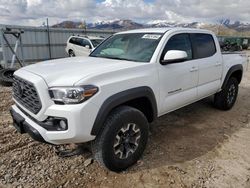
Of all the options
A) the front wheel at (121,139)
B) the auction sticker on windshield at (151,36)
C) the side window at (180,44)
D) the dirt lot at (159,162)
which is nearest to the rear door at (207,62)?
the side window at (180,44)

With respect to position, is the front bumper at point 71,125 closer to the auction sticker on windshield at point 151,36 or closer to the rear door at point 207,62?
the auction sticker on windshield at point 151,36

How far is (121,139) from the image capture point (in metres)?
3.06

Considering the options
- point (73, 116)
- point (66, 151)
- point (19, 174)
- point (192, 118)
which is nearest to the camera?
point (73, 116)

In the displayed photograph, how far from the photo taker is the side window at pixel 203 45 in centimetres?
442

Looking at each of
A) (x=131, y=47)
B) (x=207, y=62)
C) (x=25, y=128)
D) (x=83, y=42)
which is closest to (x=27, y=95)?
(x=25, y=128)

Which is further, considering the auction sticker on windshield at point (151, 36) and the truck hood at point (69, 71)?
the auction sticker on windshield at point (151, 36)

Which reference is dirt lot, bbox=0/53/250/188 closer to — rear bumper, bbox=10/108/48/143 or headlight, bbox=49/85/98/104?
rear bumper, bbox=10/108/48/143

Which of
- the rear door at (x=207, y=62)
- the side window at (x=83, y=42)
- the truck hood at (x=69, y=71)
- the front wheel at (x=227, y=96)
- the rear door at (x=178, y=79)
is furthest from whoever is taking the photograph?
the side window at (x=83, y=42)

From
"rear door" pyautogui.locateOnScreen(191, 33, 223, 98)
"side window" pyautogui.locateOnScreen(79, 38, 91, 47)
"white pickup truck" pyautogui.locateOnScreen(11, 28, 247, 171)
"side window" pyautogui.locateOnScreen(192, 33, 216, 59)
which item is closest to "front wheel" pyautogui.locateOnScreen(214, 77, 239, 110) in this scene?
"rear door" pyautogui.locateOnScreen(191, 33, 223, 98)

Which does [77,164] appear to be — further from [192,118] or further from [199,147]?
[192,118]

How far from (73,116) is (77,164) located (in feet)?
3.66

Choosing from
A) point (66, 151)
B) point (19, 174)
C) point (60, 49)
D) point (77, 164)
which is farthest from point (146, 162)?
point (60, 49)

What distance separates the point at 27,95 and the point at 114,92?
3.55 ft

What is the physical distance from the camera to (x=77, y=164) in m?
3.32
